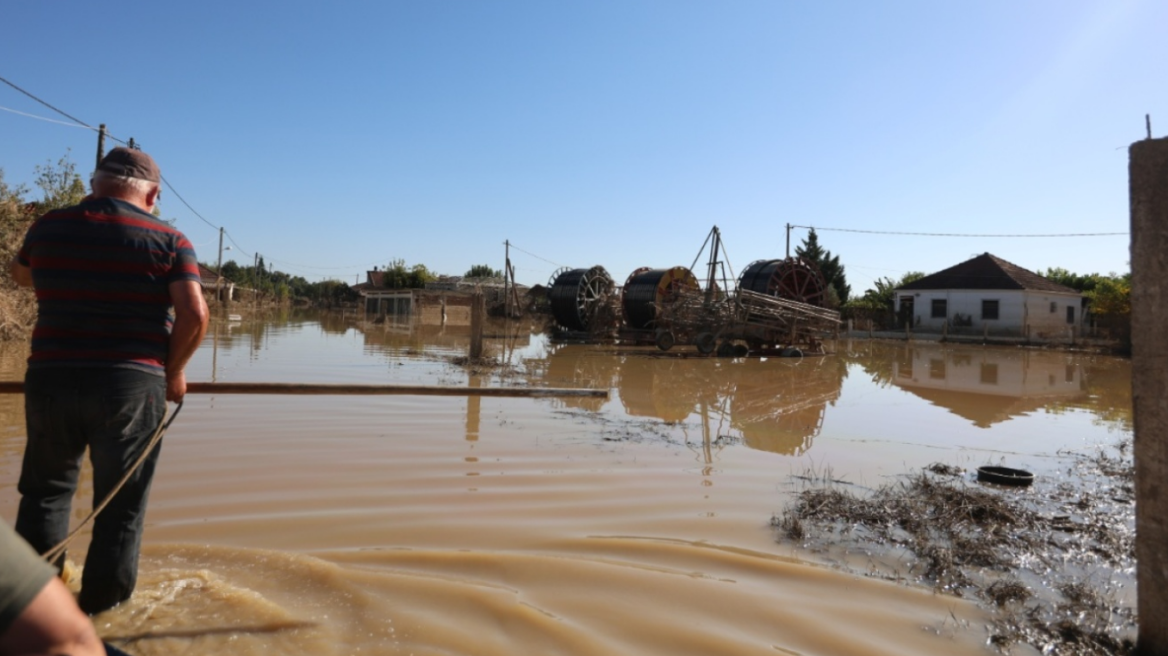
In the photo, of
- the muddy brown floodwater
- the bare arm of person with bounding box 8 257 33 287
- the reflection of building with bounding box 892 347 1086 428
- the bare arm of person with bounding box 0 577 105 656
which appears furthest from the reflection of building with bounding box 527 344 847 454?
the bare arm of person with bounding box 0 577 105 656

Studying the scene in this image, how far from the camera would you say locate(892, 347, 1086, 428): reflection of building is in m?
10.8

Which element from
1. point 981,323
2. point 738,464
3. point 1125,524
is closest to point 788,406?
point 738,464

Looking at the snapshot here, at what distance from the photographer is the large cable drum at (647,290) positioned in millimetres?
24797

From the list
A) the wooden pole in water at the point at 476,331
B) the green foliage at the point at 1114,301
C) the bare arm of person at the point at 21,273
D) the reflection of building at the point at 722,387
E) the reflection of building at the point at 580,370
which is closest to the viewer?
the bare arm of person at the point at 21,273

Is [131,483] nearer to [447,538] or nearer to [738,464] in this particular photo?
[447,538]

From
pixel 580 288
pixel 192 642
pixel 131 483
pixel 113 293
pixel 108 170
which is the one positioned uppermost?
pixel 580 288

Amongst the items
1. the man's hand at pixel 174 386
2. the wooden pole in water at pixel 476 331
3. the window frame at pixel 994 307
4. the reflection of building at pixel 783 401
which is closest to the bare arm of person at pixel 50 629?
the man's hand at pixel 174 386

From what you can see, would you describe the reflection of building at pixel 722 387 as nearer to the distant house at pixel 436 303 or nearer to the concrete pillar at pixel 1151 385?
the concrete pillar at pixel 1151 385

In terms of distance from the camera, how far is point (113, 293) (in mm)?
2527

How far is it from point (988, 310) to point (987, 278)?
1.72 metres

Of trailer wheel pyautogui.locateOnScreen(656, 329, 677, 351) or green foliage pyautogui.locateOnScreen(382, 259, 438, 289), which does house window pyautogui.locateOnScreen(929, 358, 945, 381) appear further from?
green foliage pyautogui.locateOnScreen(382, 259, 438, 289)

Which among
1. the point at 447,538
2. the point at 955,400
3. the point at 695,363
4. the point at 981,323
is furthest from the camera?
the point at 981,323

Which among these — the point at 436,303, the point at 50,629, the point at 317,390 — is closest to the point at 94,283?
the point at 317,390

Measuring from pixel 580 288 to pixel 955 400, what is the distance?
17.4 meters
